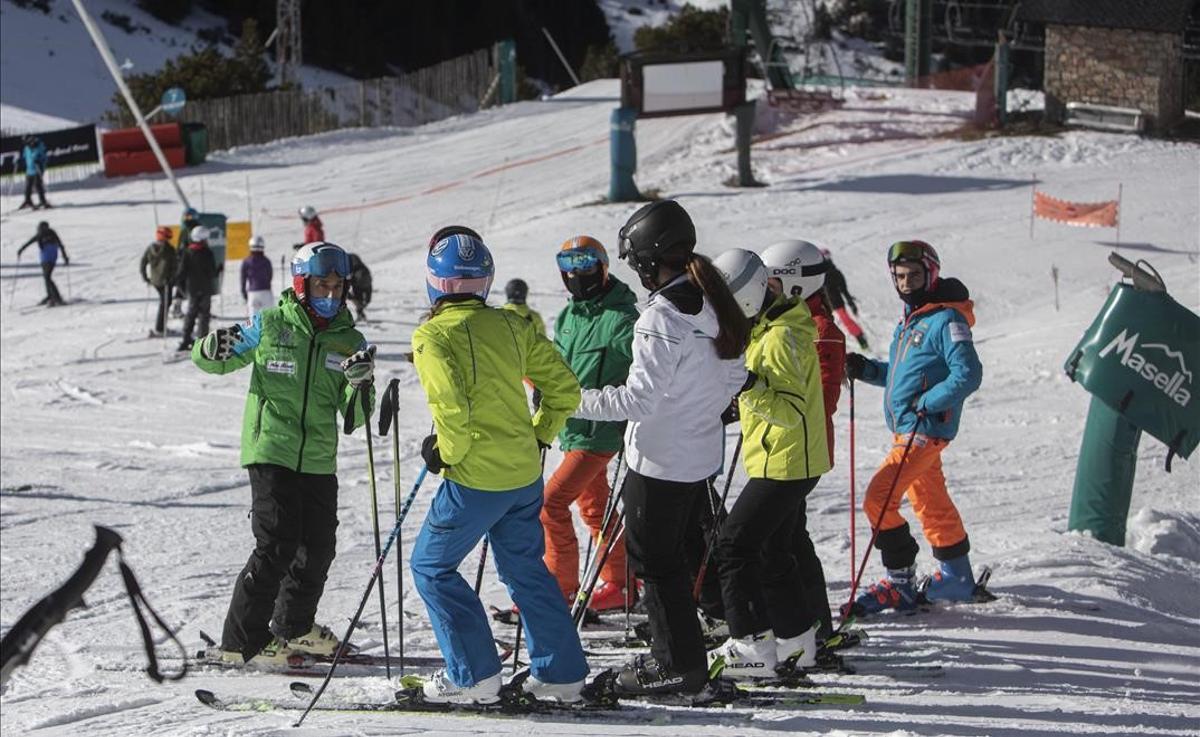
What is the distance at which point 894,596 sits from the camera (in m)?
7.46

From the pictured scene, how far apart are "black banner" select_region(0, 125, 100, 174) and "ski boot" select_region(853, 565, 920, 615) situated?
24.7 m

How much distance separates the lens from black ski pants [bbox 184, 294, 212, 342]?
1619 centimetres

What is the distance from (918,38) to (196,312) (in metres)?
20.2

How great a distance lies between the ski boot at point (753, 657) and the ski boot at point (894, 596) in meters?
1.45

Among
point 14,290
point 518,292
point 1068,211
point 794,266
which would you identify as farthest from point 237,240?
point 794,266

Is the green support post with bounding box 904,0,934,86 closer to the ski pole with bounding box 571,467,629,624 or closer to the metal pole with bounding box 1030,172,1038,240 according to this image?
the metal pole with bounding box 1030,172,1038,240

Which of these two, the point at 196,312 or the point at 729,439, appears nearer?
the point at 729,439

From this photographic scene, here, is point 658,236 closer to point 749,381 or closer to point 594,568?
point 749,381

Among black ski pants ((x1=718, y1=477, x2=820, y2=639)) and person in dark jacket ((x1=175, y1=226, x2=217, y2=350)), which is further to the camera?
person in dark jacket ((x1=175, y1=226, x2=217, y2=350))

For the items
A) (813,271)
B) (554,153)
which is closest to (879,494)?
(813,271)

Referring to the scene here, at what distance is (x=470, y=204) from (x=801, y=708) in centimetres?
2060

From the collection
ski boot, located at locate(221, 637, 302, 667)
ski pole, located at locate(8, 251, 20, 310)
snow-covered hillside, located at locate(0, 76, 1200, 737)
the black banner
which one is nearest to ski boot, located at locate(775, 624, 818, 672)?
snow-covered hillside, located at locate(0, 76, 1200, 737)

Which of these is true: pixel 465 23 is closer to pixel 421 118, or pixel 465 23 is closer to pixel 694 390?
pixel 421 118

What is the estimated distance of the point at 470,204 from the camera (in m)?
25.8
